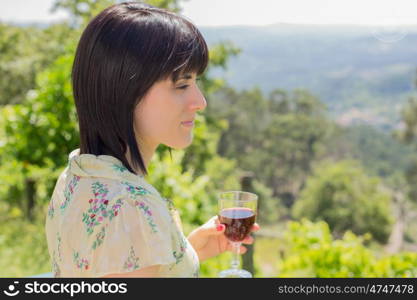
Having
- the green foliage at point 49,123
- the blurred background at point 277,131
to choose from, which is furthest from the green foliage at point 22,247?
the green foliage at point 49,123

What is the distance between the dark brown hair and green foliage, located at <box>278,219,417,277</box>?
6.20 feet

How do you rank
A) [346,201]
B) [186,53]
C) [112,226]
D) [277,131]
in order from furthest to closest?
[277,131], [346,201], [186,53], [112,226]

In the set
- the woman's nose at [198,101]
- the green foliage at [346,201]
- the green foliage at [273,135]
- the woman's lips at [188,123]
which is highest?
the woman's nose at [198,101]

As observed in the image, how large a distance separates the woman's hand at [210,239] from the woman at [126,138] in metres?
0.30

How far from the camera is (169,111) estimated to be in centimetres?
104

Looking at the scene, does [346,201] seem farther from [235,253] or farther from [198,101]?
[198,101]

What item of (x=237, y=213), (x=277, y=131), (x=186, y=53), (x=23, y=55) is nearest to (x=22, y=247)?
(x=237, y=213)

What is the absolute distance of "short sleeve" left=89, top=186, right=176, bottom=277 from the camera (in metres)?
0.89

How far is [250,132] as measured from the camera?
3044 cm

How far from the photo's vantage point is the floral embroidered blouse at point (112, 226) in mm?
896

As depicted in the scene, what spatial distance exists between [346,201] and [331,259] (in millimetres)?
26903

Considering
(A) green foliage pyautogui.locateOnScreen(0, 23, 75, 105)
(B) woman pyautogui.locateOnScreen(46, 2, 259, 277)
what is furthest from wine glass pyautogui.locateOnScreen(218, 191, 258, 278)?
(A) green foliage pyautogui.locateOnScreen(0, 23, 75, 105)

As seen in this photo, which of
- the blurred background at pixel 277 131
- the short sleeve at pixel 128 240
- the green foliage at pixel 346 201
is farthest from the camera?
the green foliage at pixel 346 201

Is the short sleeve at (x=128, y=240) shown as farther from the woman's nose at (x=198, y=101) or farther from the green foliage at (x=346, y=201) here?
the green foliage at (x=346, y=201)
